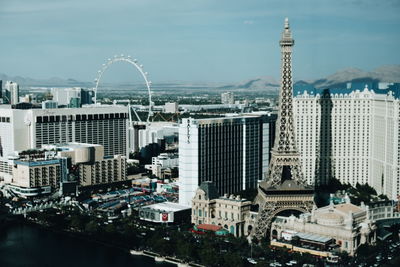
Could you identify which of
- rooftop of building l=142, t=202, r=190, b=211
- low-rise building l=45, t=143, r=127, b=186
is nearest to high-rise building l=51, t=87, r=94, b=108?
low-rise building l=45, t=143, r=127, b=186

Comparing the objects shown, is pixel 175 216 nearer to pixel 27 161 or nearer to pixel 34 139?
pixel 27 161

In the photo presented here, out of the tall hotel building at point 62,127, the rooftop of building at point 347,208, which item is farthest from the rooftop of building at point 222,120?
the tall hotel building at point 62,127

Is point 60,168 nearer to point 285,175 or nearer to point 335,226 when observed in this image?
point 285,175

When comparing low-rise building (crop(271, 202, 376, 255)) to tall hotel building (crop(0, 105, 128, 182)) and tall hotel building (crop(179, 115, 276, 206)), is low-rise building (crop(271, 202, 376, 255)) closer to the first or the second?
tall hotel building (crop(179, 115, 276, 206))

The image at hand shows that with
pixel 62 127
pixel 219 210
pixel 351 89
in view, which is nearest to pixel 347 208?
pixel 219 210

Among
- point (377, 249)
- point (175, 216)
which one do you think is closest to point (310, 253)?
point (377, 249)

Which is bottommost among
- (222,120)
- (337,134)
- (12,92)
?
(337,134)
